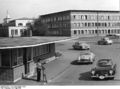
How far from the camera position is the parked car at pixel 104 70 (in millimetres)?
7739

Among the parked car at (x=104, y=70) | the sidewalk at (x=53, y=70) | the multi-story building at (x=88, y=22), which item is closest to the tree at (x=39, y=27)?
the multi-story building at (x=88, y=22)

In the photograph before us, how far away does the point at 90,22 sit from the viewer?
28.5 feet

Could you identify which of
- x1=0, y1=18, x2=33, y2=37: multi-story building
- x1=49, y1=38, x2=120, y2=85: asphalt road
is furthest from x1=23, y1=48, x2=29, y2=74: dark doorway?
x1=49, y1=38, x2=120, y2=85: asphalt road

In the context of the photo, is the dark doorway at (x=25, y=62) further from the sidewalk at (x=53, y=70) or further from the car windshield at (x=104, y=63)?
the car windshield at (x=104, y=63)

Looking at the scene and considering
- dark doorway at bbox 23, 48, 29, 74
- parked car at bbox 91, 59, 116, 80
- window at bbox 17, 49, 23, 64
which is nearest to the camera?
parked car at bbox 91, 59, 116, 80

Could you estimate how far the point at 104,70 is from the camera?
800 centimetres

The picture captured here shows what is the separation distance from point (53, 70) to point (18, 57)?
105 centimetres

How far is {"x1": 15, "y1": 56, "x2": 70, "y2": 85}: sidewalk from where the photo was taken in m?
7.85

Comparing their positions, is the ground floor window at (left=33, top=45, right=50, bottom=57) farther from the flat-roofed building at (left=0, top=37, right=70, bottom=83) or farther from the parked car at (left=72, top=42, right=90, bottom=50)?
the parked car at (left=72, top=42, right=90, bottom=50)

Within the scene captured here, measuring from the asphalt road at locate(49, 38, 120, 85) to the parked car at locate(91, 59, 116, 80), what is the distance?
16cm

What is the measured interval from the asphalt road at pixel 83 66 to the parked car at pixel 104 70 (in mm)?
159

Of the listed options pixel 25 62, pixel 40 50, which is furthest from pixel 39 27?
pixel 40 50

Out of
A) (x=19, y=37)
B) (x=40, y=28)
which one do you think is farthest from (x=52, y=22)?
(x=19, y=37)

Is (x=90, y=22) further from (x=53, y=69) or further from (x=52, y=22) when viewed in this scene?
(x=53, y=69)
